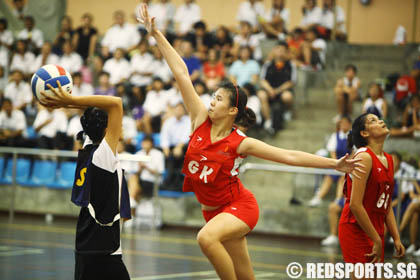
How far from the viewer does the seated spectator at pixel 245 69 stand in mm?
17484

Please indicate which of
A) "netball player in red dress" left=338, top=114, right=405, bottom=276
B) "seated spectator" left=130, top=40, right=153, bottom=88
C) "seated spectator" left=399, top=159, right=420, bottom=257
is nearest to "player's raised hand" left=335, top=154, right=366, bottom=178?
"netball player in red dress" left=338, top=114, right=405, bottom=276

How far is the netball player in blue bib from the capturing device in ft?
17.9

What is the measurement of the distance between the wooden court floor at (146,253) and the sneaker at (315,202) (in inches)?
28.0

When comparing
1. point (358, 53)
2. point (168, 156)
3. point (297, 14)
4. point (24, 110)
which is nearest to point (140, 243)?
point (168, 156)

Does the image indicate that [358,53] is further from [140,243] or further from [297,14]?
[140,243]

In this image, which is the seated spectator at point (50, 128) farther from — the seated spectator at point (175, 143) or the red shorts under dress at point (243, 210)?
the red shorts under dress at point (243, 210)

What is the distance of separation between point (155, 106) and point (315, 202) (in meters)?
5.19

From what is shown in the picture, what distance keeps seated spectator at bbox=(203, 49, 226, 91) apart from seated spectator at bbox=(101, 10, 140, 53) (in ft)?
9.99

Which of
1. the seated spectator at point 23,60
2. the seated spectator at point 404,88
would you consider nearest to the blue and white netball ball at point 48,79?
the seated spectator at point 404,88

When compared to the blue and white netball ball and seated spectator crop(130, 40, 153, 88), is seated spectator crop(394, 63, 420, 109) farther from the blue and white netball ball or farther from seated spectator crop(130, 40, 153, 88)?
the blue and white netball ball

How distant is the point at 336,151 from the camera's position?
1459 cm

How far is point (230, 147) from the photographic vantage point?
251 inches

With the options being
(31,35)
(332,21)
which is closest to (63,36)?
(31,35)

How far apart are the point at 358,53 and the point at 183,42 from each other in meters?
4.76
